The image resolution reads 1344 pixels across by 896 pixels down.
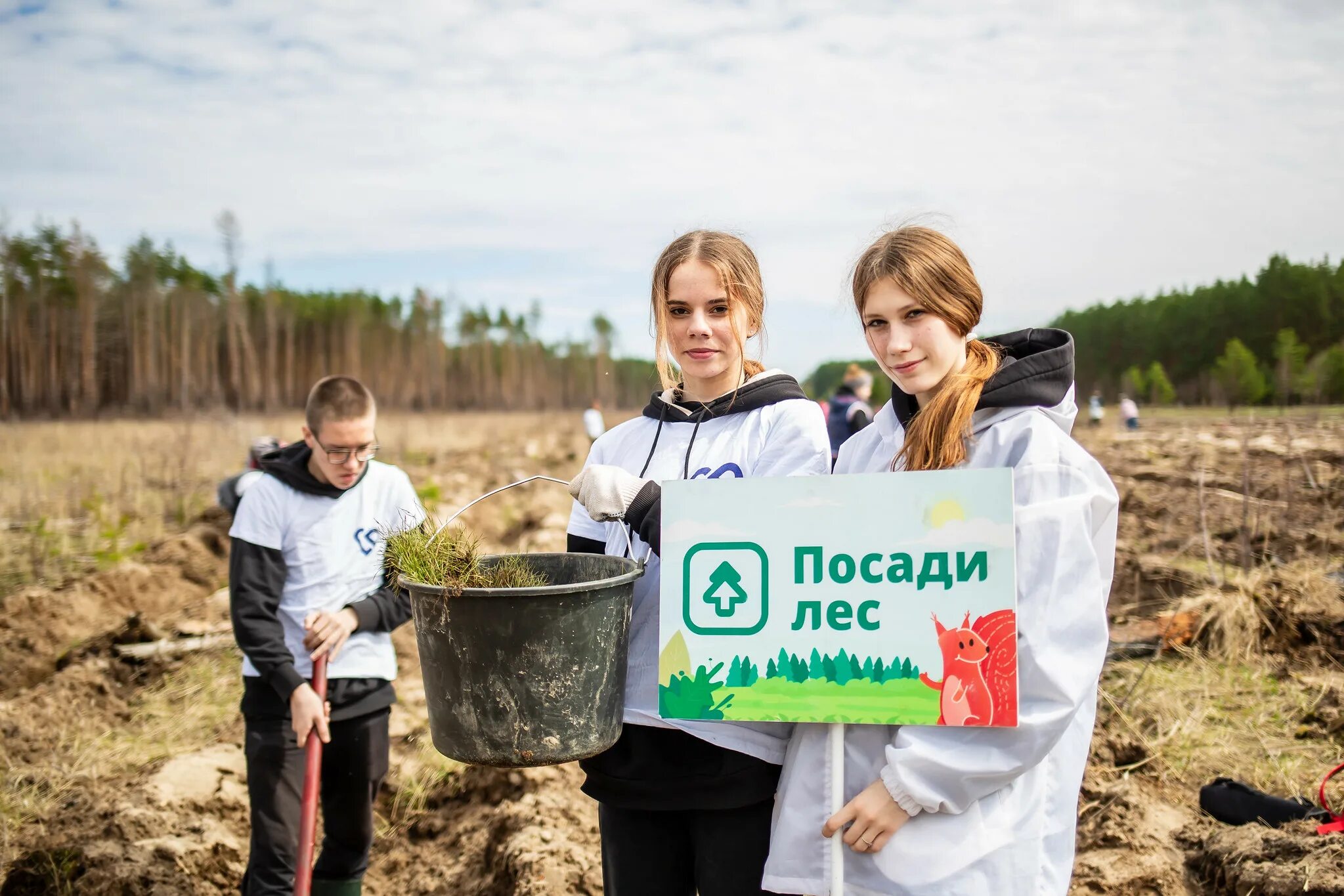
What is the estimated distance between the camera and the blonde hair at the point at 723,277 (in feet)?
6.75

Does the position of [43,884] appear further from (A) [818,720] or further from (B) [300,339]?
(B) [300,339]

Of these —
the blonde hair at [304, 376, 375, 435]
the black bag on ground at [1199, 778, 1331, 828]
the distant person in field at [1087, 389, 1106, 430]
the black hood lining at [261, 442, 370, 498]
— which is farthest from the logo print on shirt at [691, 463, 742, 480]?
the distant person in field at [1087, 389, 1106, 430]

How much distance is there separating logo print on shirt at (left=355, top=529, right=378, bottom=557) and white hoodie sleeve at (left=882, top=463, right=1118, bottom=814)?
210cm

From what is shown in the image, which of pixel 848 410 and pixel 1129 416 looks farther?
pixel 1129 416

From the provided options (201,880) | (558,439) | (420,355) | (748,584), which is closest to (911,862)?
(748,584)

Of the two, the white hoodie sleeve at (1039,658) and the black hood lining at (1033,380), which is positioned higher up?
the black hood lining at (1033,380)

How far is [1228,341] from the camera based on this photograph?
2472cm

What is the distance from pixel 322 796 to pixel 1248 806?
10.8 ft

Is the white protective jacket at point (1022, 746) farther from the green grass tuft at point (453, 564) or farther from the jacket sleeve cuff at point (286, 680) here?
the jacket sleeve cuff at point (286, 680)

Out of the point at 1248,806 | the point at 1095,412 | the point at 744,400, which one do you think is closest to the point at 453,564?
the point at 744,400

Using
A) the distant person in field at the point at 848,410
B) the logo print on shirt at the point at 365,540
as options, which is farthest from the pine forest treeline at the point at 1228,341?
the logo print on shirt at the point at 365,540

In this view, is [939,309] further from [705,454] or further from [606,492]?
[606,492]

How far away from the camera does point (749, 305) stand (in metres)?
2.13

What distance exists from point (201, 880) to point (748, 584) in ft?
9.54
